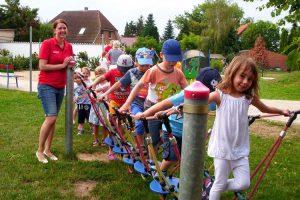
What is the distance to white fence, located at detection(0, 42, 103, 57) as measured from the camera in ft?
107

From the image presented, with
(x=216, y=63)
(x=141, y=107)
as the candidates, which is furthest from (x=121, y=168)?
(x=216, y=63)

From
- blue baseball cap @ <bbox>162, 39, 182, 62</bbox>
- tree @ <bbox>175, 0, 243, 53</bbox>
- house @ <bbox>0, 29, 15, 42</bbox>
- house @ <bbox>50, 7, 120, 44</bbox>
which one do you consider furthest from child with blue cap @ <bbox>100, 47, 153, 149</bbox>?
tree @ <bbox>175, 0, 243, 53</bbox>

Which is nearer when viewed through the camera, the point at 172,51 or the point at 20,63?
the point at 172,51

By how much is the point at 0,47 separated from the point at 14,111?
27.9 metres

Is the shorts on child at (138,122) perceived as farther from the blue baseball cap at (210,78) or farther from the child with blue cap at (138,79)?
the blue baseball cap at (210,78)

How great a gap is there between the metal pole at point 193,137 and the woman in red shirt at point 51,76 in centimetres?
349

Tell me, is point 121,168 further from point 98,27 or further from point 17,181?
point 98,27

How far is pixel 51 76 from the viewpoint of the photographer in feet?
16.9

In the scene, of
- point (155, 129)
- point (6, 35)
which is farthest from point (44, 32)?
point (155, 129)

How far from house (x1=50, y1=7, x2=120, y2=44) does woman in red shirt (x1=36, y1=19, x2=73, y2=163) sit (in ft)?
139

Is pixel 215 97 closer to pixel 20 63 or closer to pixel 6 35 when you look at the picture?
pixel 20 63

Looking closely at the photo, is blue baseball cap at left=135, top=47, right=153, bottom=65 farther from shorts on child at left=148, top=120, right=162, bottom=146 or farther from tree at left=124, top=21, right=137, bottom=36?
tree at left=124, top=21, right=137, bottom=36

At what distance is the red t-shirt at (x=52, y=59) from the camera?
510 centimetres

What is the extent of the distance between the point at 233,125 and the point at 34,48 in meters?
32.2
